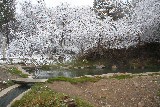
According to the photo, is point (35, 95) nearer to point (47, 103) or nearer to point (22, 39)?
point (47, 103)

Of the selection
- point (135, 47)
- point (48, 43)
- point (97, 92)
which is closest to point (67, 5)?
point (48, 43)

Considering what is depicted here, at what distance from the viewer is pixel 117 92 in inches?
560

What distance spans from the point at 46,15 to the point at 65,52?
1107cm

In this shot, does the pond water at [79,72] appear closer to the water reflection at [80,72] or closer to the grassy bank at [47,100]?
the water reflection at [80,72]

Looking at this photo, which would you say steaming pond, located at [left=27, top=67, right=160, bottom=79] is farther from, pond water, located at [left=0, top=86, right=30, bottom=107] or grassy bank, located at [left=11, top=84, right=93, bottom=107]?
grassy bank, located at [left=11, top=84, right=93, bottom=107]

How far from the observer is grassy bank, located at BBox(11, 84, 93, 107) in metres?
12.0

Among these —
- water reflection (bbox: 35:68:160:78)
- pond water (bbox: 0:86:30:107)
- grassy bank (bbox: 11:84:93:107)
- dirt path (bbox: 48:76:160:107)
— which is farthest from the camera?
water reflection (bbox: 35:68:160:78)

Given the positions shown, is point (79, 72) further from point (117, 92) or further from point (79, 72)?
point (117, 92)

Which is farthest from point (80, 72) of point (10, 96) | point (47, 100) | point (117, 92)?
point (47, 100)

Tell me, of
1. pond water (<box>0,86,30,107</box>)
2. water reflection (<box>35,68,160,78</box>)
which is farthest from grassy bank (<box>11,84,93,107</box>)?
water reflection (<box>35,68,160,78</box>)

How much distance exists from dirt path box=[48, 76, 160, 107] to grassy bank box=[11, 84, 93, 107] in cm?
82

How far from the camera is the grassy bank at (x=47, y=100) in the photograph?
12.0m

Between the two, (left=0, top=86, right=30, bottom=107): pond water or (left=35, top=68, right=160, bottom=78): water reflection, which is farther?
(left=35, top=68, right=160, bottom=78): water reflection

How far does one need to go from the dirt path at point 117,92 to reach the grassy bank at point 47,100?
0.82 meters
